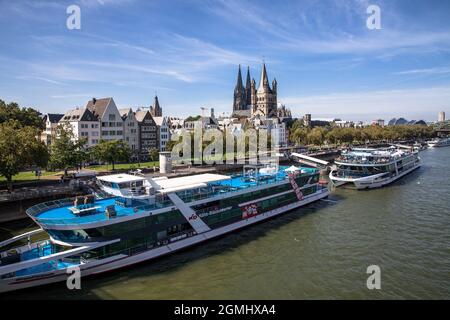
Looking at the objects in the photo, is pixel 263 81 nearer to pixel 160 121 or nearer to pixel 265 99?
pixel 265 99

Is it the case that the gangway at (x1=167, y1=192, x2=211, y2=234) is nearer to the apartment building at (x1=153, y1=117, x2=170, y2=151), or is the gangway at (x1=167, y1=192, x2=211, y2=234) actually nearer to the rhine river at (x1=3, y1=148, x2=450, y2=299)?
the rhine river at (x1=3, y1=148, x2=450, y2=299)

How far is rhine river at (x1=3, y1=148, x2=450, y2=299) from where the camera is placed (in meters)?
24.0

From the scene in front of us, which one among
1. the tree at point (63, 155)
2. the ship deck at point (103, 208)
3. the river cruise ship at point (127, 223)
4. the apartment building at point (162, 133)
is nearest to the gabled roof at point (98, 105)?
the apartment building at point (162, 133)

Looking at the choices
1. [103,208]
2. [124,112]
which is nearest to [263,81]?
[124,112]

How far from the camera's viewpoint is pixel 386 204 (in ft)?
162

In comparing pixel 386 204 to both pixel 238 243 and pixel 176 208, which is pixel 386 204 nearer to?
pixel 238 243

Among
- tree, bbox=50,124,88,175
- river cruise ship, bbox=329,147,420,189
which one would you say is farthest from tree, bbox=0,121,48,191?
river cruise ship, bbox=329,147,420,189

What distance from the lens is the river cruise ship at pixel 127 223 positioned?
24609 millimetres

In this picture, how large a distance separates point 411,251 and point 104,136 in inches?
2721

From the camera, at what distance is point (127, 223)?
27.4 metres

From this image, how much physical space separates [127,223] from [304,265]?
576 inches
